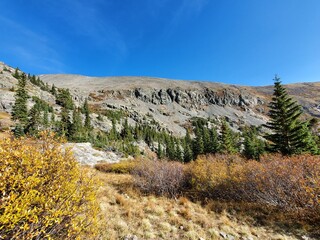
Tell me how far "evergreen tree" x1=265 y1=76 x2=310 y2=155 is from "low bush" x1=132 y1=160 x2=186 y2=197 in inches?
671

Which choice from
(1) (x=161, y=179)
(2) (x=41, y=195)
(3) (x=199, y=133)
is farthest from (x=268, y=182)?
(3) (x=199, y=133)

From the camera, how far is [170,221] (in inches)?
277

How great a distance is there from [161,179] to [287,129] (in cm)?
1952

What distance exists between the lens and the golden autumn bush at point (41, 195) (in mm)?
2990

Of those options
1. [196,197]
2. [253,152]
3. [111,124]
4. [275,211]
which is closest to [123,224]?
[196,197]

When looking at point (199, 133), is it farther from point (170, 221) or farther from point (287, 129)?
point (170, 221)

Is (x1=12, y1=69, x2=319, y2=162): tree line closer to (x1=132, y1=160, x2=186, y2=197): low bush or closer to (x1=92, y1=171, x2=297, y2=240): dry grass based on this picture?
(x1=132, y1=160, x2=186, y2=197): low bush

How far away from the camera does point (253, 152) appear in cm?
4031

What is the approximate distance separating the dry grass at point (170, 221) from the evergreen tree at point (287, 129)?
18.0m

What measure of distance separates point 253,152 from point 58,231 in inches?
1766

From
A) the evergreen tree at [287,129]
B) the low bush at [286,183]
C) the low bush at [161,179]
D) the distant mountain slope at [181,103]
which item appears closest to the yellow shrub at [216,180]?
the low bush at [286,183]

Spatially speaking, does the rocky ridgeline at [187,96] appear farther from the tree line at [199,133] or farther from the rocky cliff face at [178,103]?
the tree line at [199,133]

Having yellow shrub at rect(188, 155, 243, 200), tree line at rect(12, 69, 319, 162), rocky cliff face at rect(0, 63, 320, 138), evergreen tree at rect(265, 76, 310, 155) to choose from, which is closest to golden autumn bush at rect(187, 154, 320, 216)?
yellow shrub at rect(188, 155, 243, 200)

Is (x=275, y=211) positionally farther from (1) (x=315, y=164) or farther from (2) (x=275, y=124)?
(2) (x=275, y=124)
